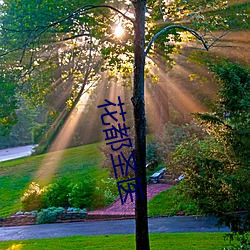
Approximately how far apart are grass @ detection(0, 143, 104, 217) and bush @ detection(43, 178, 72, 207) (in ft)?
5.11

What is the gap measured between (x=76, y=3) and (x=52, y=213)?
759 cm

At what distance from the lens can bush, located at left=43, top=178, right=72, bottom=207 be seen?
38.4 ft

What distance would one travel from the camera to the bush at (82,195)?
36.8ft

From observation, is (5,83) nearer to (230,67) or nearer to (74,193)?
(74,193)

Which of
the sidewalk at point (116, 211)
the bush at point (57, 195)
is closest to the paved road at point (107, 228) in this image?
the sidewalk at point (116, 211)

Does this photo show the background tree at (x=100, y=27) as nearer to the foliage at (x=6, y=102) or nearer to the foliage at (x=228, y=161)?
the foliage at (x=6, y=102)

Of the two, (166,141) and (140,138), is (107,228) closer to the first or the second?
(140,138)

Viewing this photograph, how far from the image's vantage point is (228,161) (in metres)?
4.29

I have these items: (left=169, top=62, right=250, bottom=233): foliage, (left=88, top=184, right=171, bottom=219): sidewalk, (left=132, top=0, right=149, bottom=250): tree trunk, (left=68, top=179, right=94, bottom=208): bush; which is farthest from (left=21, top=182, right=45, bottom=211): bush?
(left=169, top=62, right=250, bottom=233): foliage

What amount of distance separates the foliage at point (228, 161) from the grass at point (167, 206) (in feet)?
16.1

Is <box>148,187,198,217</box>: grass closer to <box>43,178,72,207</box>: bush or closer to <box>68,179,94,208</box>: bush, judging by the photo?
<box>68,179,94,208</box>: bush

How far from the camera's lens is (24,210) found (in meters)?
11.8

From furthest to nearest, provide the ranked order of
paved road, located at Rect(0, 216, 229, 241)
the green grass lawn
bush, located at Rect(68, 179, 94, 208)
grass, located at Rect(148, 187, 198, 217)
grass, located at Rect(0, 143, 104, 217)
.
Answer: grass, located at Rect(0, 143, 104, 217) → bush, located at Rect(68, 179, 94, 208) → the green grass lawn → grass, located at Rect(148, 187, 198, 217) → paved road, located at Rect(0, 216, 229, 241)

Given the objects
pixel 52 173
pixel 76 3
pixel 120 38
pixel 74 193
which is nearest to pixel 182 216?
pixel 74 193
